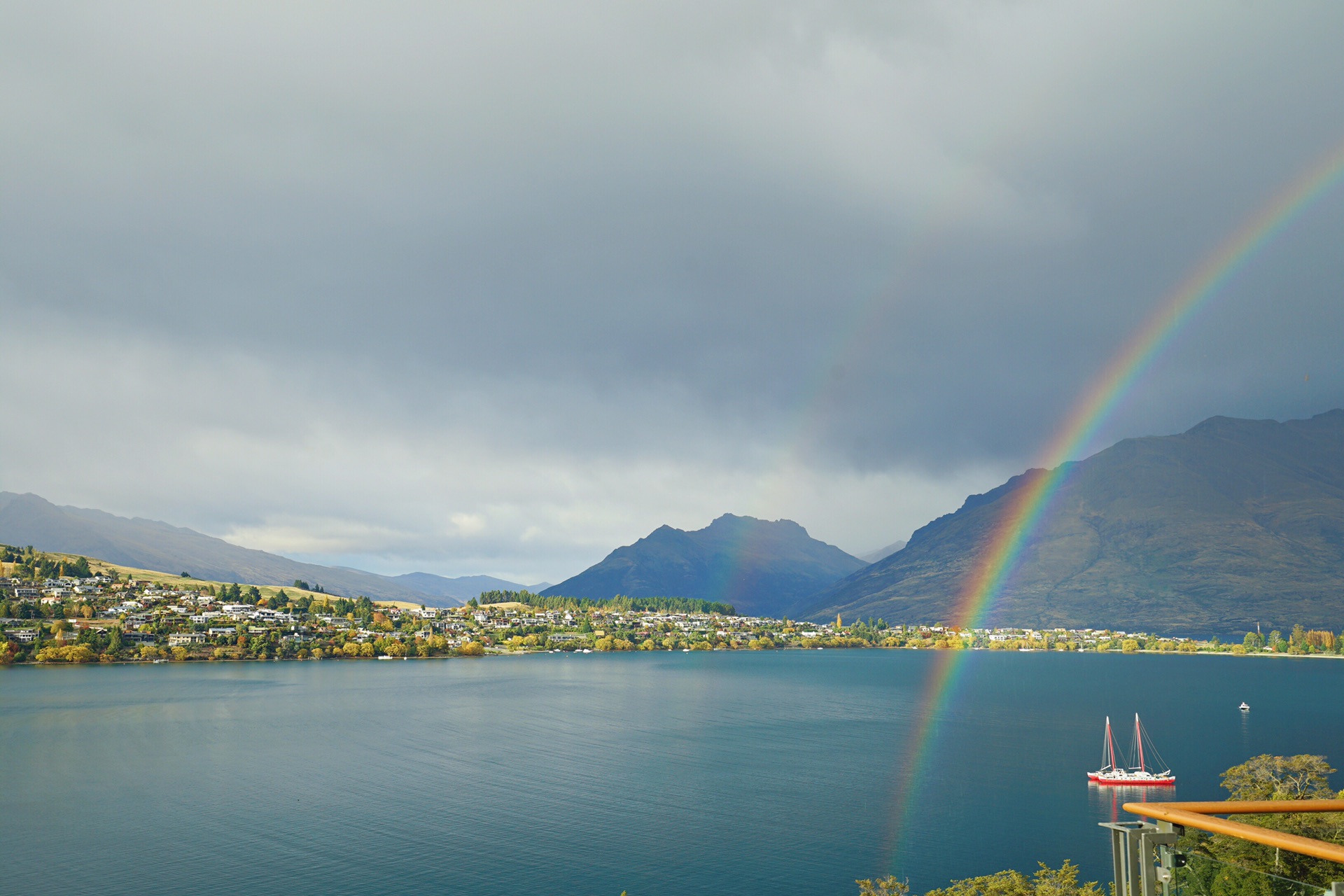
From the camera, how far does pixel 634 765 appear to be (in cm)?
7012

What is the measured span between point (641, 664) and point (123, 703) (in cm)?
11175

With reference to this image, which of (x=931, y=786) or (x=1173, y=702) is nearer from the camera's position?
(x=931, y=786)

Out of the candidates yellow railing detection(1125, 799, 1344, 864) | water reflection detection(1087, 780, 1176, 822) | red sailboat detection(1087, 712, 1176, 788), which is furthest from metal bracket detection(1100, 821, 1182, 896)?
red sailboat detection(1087, 712, 1176, 788)

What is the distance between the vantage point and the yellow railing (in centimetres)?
925

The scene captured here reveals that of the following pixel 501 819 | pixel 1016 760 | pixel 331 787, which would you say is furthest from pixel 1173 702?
pixel 331 787

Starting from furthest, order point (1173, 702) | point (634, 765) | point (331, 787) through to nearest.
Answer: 1. point (1173, 702)
2. point (634, 765)
3. point (331, 787)

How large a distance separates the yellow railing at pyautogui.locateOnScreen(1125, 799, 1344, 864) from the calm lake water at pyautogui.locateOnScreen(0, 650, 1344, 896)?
32.2m

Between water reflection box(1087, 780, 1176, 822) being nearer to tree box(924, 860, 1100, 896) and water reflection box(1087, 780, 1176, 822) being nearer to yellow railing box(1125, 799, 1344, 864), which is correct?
tree box(924, 860, 1100, 896)

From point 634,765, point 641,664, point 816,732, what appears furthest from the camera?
point 641,664

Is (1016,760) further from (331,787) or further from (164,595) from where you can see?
(164,595)

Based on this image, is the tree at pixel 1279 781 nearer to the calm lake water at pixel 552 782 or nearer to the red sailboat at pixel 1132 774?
the calm lake water at pixel 552 782

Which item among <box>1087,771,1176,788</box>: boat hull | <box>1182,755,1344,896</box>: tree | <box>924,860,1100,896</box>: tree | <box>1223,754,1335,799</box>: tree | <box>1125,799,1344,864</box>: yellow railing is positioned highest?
<box>1125,799,1344,864</box>: yellow railing

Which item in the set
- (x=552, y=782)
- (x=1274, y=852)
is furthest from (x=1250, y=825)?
(x=552, y=782)

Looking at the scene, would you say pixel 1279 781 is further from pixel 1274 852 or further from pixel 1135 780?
pixel 1274 852
